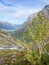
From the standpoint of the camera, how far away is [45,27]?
79.3m

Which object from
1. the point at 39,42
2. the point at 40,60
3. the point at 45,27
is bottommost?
the point at 40,60

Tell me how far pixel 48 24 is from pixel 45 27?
161 centimetres

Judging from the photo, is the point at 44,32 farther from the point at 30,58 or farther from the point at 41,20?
the point at 30,58

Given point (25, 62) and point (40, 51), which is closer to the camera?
point (40, 51)

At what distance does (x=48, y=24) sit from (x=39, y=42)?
25.4ft

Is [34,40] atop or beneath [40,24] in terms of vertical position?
beneath

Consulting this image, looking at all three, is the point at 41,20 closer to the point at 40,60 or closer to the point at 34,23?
the point at 34,23

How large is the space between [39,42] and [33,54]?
5399 mm

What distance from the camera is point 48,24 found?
79.3 meters

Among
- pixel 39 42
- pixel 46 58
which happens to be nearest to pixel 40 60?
pixel 46 58

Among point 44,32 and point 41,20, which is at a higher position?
point 41,20

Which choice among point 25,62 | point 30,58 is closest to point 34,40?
point 30,58

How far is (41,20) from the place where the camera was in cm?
8075

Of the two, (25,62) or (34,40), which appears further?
(25,62)
